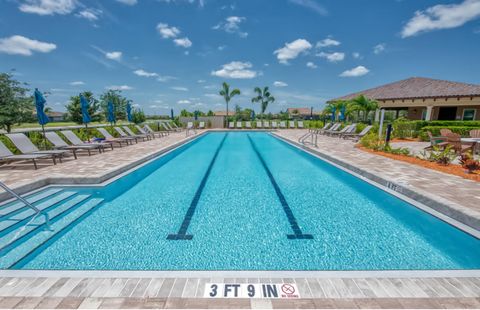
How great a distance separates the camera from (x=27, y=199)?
441 centimetres

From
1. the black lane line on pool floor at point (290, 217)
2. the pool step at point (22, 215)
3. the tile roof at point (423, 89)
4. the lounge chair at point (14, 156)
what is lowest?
the black lane line on pool floor at point (290, 217)

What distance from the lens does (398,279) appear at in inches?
84.7

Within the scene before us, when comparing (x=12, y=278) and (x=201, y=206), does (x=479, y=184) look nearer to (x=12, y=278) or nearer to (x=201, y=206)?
(x=201, y=206)

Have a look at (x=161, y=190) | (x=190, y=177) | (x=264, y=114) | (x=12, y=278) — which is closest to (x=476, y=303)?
(x=12, y=278)

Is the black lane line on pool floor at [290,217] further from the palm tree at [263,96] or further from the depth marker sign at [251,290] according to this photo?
the palm tree at [263,96]

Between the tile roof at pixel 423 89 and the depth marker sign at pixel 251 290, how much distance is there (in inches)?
953

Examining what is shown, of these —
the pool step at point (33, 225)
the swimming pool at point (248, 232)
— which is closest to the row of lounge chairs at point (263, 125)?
the swimming pool at point (248, 232)

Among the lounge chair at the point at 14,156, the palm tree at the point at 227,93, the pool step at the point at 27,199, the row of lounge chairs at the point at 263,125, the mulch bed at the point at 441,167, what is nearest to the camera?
the pool step at the point at 27,199

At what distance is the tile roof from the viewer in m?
18.4

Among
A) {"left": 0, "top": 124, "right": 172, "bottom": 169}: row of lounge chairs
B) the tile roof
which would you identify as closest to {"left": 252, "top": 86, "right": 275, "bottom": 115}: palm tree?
the tile roof

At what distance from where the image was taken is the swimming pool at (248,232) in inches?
107

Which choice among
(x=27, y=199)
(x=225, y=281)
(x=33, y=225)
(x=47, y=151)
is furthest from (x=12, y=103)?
(x=225, y=281)

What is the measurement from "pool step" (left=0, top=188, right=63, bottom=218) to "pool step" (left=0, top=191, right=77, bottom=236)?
0.08m

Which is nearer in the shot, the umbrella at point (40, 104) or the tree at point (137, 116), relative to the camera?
the umbrella at point (40, 104)
